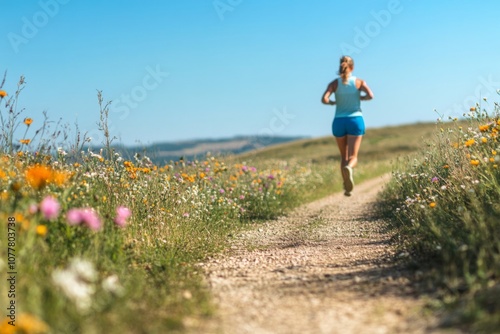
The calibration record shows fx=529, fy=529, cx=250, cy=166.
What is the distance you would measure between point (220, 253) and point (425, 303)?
3400mm

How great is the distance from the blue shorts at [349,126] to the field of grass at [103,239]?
2.31 metres

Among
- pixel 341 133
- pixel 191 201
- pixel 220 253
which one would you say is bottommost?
pixel 220 253

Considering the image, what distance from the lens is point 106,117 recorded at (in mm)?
6852

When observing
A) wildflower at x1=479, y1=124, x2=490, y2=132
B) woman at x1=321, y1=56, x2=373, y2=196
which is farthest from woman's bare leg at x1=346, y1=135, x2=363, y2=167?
wildflower at x1=479, y1=124, x2=490, y2=132

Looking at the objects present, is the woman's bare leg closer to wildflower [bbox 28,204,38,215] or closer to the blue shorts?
the blue shorts

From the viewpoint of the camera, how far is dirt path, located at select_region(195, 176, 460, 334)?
370 centimetres

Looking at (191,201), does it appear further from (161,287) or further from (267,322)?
(267,322)

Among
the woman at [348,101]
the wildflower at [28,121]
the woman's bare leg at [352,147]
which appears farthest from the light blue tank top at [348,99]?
the wildflower at [28,121]

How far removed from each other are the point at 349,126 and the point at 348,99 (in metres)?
0.50

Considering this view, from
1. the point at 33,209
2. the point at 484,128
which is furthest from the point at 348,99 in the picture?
the point at 33,209

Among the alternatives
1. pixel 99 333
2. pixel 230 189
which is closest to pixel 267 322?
pixel 99 333

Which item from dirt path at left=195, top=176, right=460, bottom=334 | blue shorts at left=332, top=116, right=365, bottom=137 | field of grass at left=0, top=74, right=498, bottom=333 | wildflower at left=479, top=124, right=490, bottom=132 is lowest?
dirt path at left=195, top=176, right=460, bottom=334

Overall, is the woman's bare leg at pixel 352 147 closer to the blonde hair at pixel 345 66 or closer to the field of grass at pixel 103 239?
the blonde hair at pixel 345 66

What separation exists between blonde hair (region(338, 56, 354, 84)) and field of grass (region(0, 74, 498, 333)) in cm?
304
